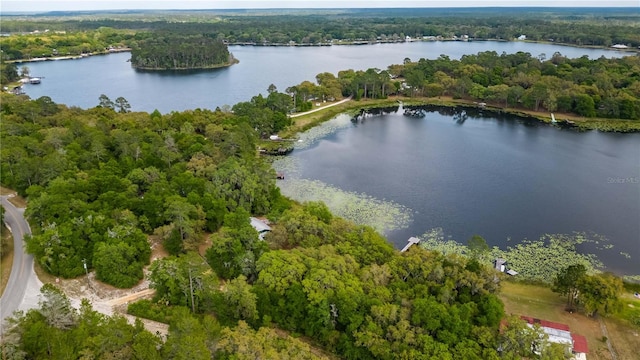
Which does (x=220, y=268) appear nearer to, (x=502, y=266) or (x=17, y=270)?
(x=17, y=270)

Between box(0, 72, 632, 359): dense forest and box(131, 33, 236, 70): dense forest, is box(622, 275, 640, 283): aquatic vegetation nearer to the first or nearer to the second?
box(0, 72, 632, 359): dense forest

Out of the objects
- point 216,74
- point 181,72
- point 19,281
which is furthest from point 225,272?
point 181,72

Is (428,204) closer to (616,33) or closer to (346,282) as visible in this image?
(346,282)

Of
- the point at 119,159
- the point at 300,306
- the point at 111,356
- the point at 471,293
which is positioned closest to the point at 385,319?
the point at 300,306

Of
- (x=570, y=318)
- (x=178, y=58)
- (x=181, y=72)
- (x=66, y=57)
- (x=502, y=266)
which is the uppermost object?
(x=66, y=57)

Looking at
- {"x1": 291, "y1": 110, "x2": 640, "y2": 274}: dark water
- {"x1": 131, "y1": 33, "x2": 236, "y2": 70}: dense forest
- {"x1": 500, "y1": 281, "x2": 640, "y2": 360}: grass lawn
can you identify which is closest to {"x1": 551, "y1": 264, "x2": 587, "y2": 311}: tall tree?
{"x1": 500, "y1": 281, "x2": 640, "y2": 360}: grass lawn
